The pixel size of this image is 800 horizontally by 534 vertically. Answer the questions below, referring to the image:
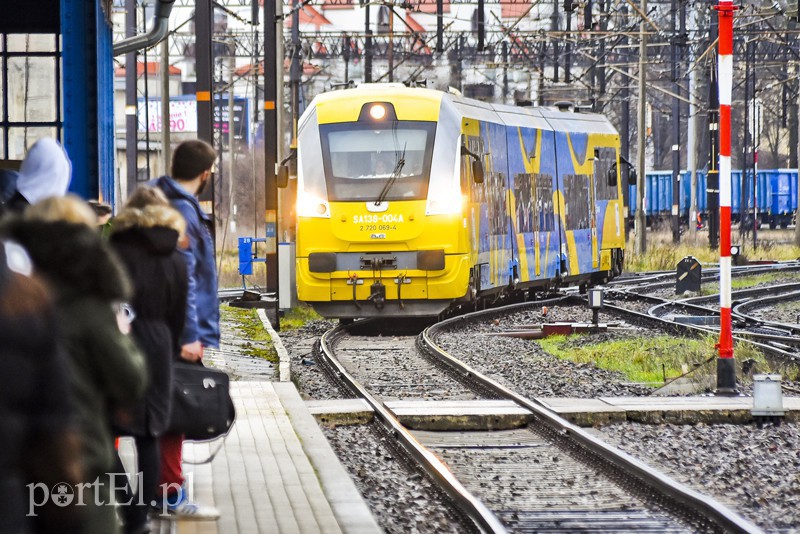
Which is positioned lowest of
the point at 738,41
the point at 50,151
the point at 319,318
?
the point at 319,318

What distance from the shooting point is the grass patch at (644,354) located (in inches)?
577

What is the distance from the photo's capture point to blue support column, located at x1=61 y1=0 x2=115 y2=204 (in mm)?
9055

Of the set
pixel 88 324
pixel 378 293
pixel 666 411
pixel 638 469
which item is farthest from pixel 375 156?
pixel 88 324

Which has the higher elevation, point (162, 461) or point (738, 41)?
point (738, 41)

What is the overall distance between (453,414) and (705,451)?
222cm

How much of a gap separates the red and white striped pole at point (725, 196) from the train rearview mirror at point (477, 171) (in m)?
7.60

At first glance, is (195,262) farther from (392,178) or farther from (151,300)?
(392,178)

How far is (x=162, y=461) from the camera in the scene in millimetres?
6809

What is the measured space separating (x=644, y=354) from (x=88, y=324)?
40.1 feet

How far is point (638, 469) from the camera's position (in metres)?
8.61

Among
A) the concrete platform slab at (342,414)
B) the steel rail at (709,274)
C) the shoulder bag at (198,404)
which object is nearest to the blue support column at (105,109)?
the concrete platform slab at (342,414)

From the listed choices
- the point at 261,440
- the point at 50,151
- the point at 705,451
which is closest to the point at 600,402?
the point at 705,451

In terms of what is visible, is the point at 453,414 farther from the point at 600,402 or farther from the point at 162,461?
the point at 162,461

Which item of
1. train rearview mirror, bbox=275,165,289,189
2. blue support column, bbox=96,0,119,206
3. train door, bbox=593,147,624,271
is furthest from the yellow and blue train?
blue support column, bbox=96,0,119,206
